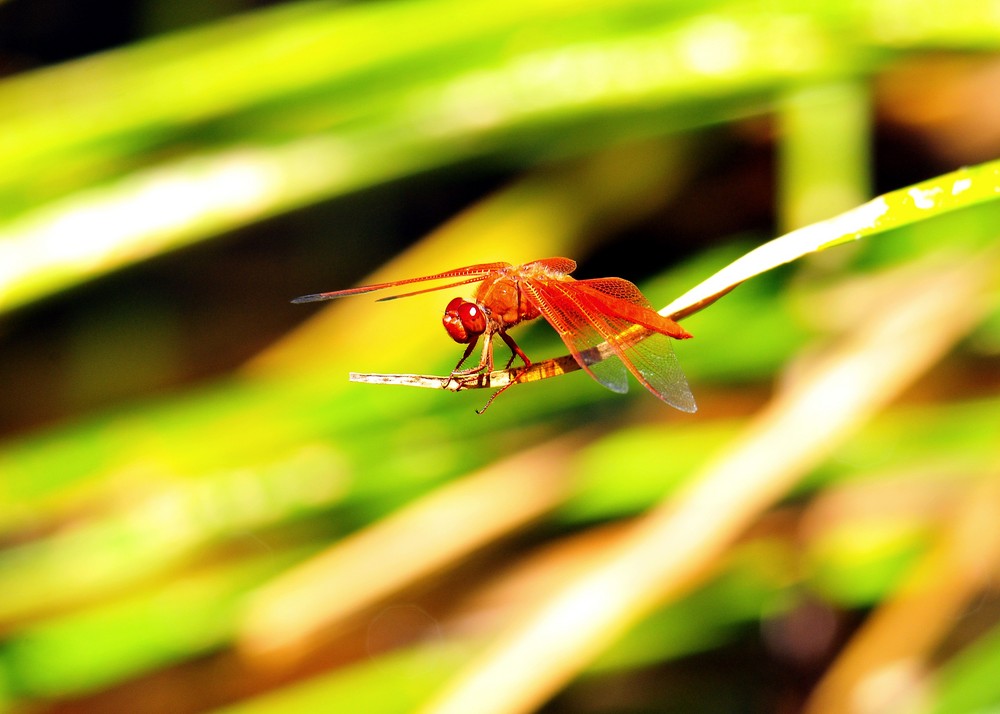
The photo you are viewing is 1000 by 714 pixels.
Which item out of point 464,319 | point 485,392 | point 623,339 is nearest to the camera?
point 623,339

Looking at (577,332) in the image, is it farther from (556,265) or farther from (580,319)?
(556,265)

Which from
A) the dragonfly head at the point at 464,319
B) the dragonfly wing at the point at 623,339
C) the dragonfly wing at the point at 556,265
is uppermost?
the dragonfly wing at the point at 556,265

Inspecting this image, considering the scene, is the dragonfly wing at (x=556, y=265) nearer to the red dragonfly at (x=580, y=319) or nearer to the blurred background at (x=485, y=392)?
the red dragonfly at (x=580, y=319)

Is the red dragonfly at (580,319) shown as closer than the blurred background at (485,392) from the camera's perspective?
Yes

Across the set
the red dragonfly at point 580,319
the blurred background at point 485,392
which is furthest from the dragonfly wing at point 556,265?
the blurred background at point 485,392

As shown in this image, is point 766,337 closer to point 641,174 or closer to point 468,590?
point 641,174

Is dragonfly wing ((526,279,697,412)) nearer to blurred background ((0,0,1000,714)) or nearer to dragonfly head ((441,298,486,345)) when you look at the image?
dragonfly head ((441,298,486,345))

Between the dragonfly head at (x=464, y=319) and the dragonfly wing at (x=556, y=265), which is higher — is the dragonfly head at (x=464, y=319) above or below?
below

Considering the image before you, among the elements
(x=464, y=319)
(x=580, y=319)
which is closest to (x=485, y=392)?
(x=464, y=319)
